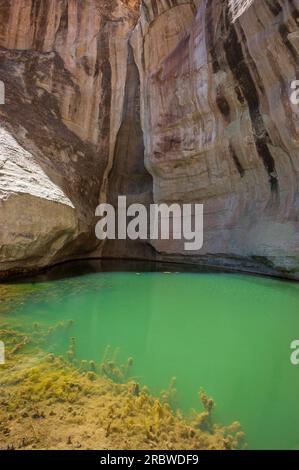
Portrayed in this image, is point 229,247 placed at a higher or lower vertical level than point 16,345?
higher

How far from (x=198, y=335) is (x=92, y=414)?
66.9 inches

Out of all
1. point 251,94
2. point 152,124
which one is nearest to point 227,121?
point 251,94

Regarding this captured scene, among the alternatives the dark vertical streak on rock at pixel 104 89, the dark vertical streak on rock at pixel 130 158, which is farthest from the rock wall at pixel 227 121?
the dark vertical streak on rock at pixel 104 89

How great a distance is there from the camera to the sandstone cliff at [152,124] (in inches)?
306

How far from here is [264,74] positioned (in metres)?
8.20

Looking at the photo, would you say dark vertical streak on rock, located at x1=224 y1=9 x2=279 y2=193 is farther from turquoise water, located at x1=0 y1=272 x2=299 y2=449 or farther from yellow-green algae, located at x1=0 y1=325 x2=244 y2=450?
yellow-green algae, located at x1=0 y1=325 x2=244 y2=450

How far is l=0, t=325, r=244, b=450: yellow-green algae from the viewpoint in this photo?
→ 163 cm

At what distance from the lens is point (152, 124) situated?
12.4 meters

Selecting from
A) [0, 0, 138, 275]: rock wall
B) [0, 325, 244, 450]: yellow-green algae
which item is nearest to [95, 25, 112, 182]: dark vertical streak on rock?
[0, 0, 138, 275]: rock wall

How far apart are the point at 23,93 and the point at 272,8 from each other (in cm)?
757

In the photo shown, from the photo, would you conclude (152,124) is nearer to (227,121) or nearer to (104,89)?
(104,89)

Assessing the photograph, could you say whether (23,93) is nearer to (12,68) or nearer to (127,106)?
(12,68)

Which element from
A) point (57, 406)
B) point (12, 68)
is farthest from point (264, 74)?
point (57, 406)

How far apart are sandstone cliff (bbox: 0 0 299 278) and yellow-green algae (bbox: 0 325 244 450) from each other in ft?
17.9
